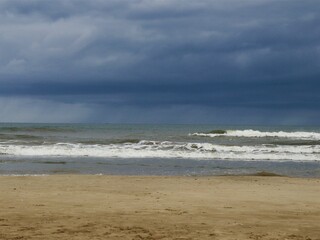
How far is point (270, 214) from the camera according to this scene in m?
8.55

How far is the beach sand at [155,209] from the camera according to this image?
23.0 feet

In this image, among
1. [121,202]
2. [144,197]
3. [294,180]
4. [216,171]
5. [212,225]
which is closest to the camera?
[212,225]

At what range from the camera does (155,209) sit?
884 centimetres

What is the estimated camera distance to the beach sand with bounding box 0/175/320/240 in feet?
23.0

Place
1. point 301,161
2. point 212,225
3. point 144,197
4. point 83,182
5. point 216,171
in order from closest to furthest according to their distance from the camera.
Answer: point 212,225 → point 144,197 → point 83,182 → point 216,171 → point 301,161

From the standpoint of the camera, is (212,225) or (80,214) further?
(80,214)

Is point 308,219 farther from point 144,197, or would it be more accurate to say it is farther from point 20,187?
point 20,187

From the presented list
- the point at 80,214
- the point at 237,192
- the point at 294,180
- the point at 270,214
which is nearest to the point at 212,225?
the point at 270,214

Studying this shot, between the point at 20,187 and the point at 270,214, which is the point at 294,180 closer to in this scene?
the point at 270,214

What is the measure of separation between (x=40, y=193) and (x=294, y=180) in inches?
303

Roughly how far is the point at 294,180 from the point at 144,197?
602cm

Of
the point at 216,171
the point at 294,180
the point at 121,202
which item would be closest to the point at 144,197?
the point at 121,202

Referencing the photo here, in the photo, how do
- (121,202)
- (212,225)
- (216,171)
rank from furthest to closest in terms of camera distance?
Answer: 1. (216,171)
2. (121,202)
3. (212,225)

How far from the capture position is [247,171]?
1822 centimetres
